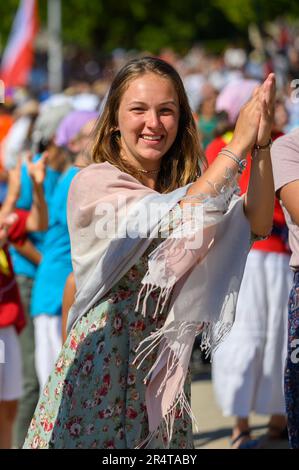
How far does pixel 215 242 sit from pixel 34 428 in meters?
0.89

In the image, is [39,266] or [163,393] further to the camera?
[39,266]

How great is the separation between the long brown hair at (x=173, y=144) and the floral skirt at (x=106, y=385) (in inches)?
18.7

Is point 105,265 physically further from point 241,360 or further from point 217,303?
point 241,360

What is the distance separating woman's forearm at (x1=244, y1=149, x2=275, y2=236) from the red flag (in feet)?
52.7

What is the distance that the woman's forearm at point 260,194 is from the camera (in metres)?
3.07

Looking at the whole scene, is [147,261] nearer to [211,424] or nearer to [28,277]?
→ [28,277]

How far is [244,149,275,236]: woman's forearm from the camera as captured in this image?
307 cm

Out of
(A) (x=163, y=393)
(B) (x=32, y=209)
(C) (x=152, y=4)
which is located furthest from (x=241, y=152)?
(C) (x=152, y=4)

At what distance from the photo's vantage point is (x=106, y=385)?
10.5 ft

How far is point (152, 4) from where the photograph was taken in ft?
151

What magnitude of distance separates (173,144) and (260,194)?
553mm

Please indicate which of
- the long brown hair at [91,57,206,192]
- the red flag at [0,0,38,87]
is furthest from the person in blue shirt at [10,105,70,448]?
the red flag at [0,0,38,87]

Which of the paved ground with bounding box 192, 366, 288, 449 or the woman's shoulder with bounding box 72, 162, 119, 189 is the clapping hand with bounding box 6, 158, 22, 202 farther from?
the woman's shoulder with bounding box 72, 162, 119, 189

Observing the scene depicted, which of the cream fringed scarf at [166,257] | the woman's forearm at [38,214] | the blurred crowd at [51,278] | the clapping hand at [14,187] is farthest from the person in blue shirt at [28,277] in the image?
the cream fringed scarf at [166,257]
